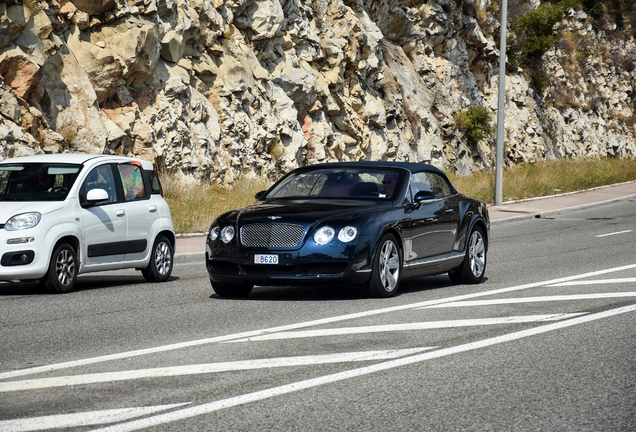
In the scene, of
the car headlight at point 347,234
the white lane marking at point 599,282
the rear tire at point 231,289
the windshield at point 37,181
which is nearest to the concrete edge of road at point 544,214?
the white lane marking at point 599,282

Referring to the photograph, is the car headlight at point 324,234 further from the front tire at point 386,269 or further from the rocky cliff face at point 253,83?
the rocky cliff face at point 253,83

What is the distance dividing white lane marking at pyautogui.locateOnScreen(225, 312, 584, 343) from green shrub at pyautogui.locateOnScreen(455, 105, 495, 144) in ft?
114

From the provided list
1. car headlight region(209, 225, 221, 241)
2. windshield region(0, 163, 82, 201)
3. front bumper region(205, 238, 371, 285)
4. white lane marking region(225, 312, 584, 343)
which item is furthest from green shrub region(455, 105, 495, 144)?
white lane marking region(225, 312, 584, 343)

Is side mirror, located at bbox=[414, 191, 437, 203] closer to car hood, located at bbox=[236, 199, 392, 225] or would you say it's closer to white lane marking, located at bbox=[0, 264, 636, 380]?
car hood, located at bbox=[236, 199, 392, 225]

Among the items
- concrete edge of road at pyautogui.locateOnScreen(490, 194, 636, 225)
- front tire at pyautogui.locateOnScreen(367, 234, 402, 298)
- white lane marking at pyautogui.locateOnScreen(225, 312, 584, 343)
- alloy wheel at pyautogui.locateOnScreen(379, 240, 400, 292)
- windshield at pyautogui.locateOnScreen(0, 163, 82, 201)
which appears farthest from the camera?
concrete edge of road at pyautogui.locateOnScreen(490, 194, 636, 225)

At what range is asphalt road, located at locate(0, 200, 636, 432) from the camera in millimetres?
5004

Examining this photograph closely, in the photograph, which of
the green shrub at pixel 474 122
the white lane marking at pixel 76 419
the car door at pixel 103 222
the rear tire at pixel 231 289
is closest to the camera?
the white lane marking at pixel 76 419

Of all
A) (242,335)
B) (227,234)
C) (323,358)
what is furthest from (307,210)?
(323,358)

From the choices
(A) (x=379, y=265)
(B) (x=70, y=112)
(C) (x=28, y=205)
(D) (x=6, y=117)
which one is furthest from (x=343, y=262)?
(B) (x=70, y=112)

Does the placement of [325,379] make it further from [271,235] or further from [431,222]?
[431,222]

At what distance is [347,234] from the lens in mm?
Result: 9633

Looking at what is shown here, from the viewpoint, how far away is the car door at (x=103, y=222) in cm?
1122

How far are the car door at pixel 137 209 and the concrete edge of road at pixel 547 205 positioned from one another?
4.79m

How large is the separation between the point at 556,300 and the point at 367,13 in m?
31.4
